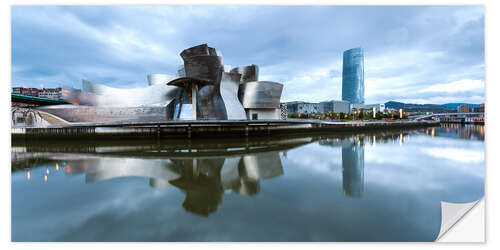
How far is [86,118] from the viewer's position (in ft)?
56.3

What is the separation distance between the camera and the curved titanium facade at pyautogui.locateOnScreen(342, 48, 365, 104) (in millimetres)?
99250

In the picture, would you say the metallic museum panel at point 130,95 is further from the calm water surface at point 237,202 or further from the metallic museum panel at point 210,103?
the calm water surface at point 237,202

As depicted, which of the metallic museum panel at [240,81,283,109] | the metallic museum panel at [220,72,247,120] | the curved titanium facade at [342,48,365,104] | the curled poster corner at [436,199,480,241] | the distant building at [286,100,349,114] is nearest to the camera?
the curled poster corner at [436,199,480,241]

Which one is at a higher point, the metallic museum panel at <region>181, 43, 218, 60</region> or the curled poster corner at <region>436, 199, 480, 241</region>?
the metallic museum panel at <region>181, 43, 218, 60</region>

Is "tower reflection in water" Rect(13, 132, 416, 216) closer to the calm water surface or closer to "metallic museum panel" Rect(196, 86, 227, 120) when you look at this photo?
the calm water surface

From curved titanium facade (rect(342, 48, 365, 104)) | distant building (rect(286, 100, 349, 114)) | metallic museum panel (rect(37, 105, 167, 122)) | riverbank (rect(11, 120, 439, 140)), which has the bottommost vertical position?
riverbank (rect(11, 120, 439, 140))

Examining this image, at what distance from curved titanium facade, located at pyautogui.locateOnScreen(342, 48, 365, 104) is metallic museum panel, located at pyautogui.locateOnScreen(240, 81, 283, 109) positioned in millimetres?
95776

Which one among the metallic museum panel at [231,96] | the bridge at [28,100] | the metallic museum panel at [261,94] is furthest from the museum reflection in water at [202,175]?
the bridge at [28,100]

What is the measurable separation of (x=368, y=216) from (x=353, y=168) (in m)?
3.37

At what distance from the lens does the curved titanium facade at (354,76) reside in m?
99.2

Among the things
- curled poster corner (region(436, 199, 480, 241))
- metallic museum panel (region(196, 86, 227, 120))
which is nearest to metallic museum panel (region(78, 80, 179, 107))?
metallic museum panel (region(196, 86, 227, 120))

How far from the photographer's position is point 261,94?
22.3m
